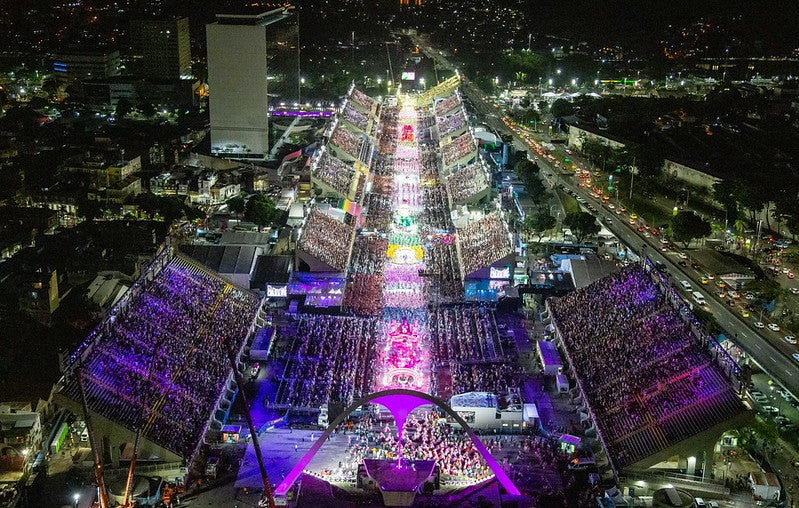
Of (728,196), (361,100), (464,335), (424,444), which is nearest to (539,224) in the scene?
(728,196)

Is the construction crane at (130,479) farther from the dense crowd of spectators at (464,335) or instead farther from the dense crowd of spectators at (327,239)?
the dense crowd of spectators at (327,239)

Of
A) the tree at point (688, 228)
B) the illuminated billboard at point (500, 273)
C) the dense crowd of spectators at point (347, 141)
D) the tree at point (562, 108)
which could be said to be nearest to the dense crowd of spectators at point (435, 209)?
the dense crowd of spectators at point (347, 141)

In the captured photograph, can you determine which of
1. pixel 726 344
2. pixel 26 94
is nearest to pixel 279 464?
pixel 726 344

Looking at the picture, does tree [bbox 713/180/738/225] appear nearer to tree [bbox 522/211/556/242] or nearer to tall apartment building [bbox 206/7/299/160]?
tree [bbox 522/211/556/242]

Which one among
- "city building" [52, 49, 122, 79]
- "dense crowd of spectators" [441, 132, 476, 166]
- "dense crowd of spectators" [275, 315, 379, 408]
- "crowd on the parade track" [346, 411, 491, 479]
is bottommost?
"crowd on the parade track" [346, 411, 491, 479]

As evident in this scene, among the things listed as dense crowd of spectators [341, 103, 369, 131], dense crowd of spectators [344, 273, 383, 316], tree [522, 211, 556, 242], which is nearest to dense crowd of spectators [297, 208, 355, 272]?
dense crowd of spectators [344, 273, 383, 316]

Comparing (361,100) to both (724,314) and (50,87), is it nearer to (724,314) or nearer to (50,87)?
(50,87)

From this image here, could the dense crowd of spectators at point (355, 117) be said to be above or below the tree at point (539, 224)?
above
